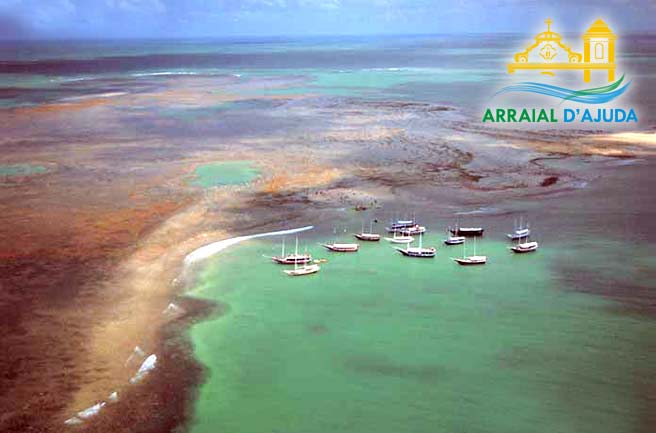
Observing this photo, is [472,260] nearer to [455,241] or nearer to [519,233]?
[455,241]

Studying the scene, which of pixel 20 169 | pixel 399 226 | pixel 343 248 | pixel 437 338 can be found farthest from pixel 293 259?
pixel 20 169

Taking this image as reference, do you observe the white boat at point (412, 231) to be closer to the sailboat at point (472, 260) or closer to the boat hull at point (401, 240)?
the boat hull at point (401, 240)

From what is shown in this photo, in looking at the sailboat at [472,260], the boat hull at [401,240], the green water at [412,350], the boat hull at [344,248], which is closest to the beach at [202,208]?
the green water at [412,350]

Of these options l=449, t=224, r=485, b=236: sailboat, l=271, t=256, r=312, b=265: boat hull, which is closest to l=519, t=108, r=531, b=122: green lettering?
l=449, t=224, r=485, b=236: sailboat

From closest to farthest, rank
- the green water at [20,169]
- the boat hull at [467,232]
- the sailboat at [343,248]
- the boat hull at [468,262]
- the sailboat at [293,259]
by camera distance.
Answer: the boat hull at [468,262], the sailboat at [293,259], the sailboat at [343,248], the boat hull at [467,232], the green water at [20,169]

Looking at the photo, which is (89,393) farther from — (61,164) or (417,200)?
(61,164)

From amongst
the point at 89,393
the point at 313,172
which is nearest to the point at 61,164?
the point at 313,172
